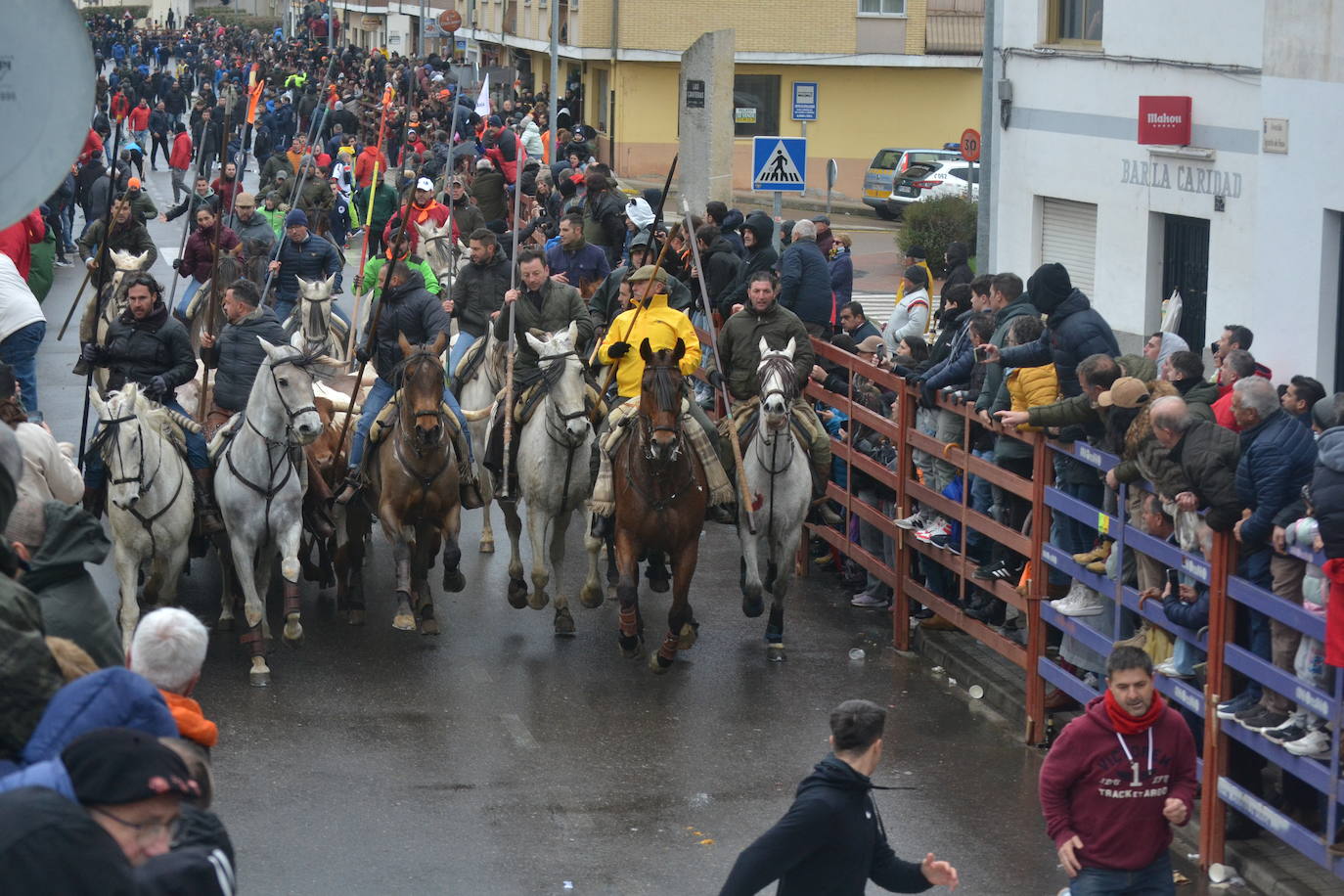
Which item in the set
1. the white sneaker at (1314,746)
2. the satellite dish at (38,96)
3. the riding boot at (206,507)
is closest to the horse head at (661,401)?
the riding boot at (206,507)

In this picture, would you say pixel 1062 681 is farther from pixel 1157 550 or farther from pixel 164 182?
pixel 164 182

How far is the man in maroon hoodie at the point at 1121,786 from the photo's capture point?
723 cm

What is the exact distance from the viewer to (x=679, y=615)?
12.3 m

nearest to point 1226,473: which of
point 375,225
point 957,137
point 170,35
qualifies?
point 375,225

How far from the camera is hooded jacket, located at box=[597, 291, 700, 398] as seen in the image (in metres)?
13.1

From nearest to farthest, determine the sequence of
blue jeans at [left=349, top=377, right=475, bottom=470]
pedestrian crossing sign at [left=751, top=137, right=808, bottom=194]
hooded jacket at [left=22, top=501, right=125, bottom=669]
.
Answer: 1. hooded jacket at [left=22, top=501, right=125, bottom=669]
2. blue jeans at [left=349, top=377, right=475, bottom=470]
3. pedestrian crossing sign at [left=751, top=137, right=808, bottom=194]

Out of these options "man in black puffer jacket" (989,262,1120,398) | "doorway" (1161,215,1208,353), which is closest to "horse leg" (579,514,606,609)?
"man in black puffer jacket" (989,262,1120,398)

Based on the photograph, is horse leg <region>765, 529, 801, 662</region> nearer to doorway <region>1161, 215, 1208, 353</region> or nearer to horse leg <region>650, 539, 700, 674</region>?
horse leg <region>650, 539, 700, 674</region>

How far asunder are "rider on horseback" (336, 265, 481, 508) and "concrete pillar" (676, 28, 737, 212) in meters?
6.09

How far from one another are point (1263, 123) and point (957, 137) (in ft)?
118

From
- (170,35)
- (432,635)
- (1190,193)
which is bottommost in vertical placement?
(432,635)

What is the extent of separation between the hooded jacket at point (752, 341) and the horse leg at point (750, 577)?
1086 millimetres

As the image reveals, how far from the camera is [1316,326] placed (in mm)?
15828

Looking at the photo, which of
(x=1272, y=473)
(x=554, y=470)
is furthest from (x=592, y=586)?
(x=1272, y=473)
